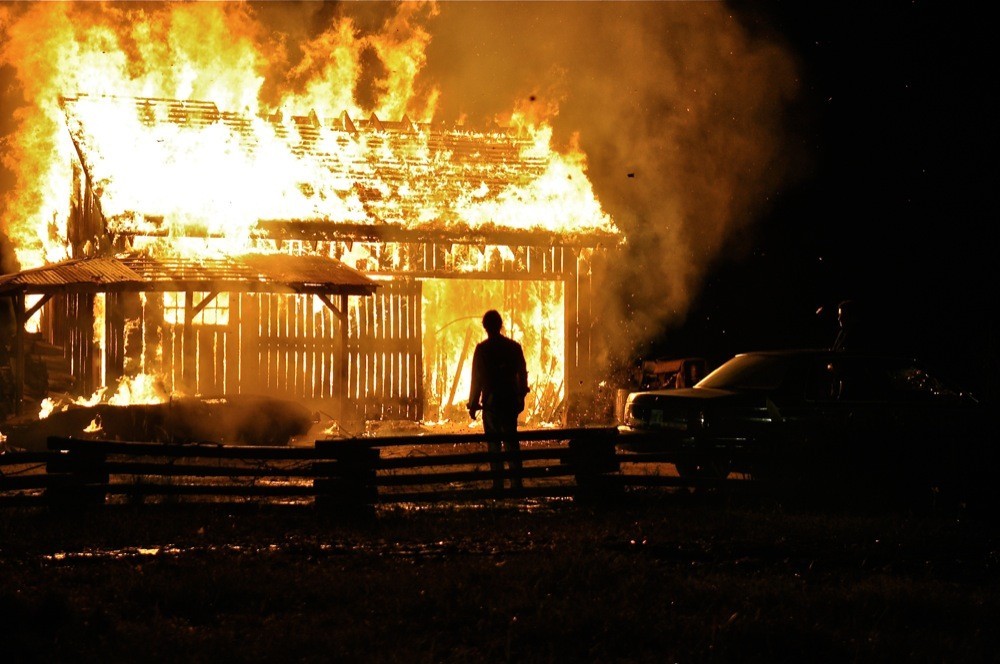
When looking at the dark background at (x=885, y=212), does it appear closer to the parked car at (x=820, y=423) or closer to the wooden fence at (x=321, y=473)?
the parked car at (x=820, y=423)

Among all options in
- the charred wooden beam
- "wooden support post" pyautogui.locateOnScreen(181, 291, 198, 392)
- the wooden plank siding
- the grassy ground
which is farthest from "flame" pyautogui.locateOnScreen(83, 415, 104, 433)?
the wooden plank siding

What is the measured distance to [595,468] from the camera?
11891 mm

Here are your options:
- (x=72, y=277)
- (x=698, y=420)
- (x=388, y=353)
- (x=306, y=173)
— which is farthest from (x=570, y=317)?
(x=698, y=420)

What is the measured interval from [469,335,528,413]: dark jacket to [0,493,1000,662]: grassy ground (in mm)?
2213

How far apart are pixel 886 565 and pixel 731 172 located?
59.0ft

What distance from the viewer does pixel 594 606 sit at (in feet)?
22.9

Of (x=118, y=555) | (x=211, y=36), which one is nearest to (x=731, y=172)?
(x=211, y=36)

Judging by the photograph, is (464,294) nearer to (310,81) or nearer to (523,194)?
(523,194)

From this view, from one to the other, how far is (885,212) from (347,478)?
15441 mm

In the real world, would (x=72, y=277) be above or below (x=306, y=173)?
below

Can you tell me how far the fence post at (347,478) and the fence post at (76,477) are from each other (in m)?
1.98

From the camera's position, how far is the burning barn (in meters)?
20.6

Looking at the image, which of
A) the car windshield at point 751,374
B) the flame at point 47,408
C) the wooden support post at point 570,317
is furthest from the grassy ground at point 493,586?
the wooden support post at point 570,317

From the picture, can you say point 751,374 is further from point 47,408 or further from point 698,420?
point 47,408
